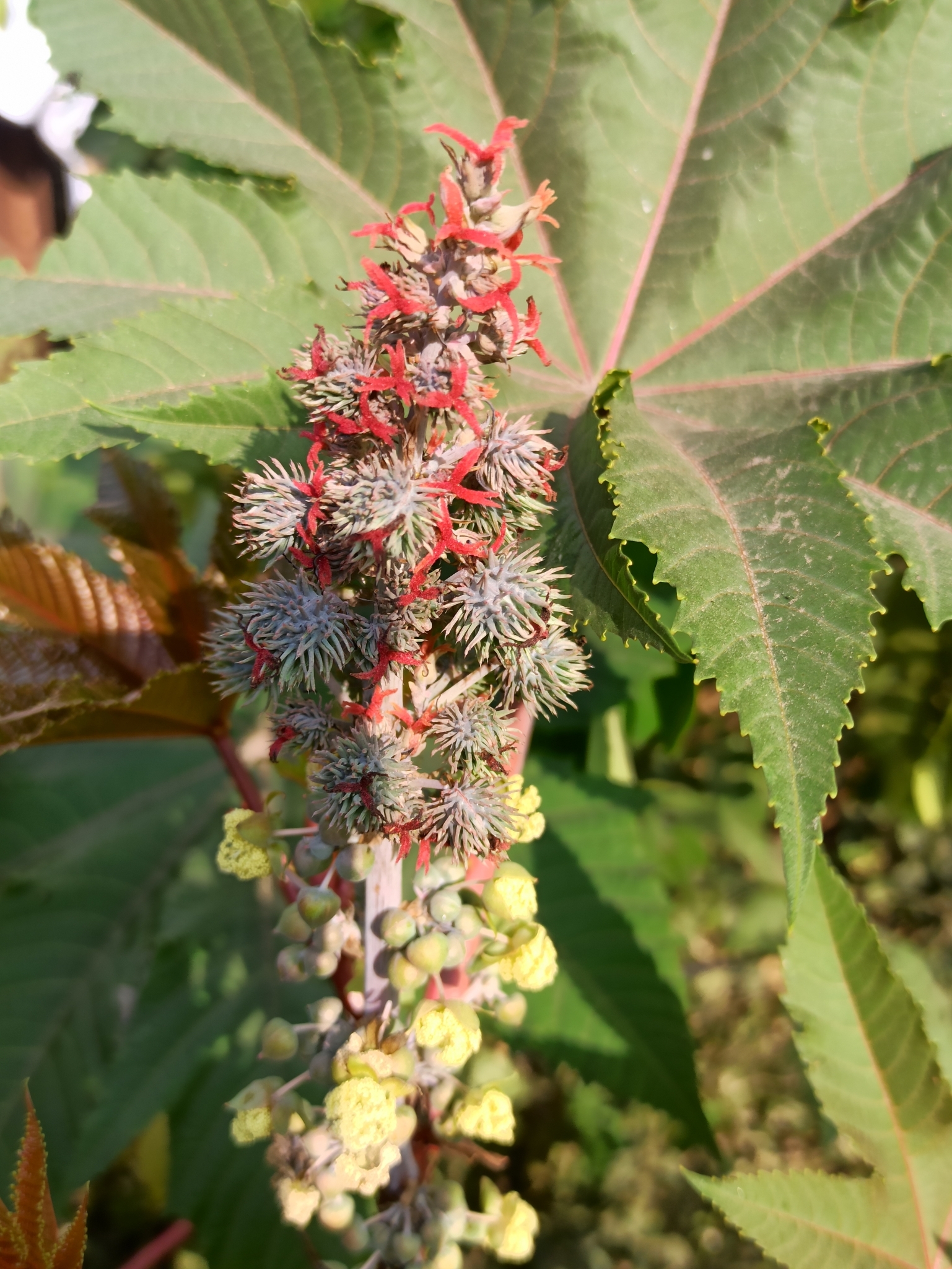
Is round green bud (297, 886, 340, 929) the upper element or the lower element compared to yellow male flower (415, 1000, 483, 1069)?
upper


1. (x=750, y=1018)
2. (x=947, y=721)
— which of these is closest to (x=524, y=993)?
(x=947, y=721)

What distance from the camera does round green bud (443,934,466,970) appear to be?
887 mm

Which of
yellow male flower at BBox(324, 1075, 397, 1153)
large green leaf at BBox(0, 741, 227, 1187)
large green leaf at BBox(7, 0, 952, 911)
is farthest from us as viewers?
large green leaf at BBox(0, 741, 227, 1187)

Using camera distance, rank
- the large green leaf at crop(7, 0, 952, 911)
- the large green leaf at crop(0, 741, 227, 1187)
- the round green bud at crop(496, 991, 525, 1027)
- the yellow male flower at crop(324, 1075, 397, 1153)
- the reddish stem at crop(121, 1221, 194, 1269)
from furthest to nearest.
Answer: the large green leaf at crop(0, 741, 227, 1187)
the reddish stem at crop(121, 1221, 194, 1269)
the large green leaf at crop(7, 0, 952, 911)
the round green bud at crop(496, 991, 525, 1027)
the yellow male flower at crop(324, 1075, 397, 1153)

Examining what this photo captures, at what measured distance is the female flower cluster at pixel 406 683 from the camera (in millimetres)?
737

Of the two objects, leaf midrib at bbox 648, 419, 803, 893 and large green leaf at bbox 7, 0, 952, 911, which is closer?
leaf midrib at bbox 648, 419, 803, 893

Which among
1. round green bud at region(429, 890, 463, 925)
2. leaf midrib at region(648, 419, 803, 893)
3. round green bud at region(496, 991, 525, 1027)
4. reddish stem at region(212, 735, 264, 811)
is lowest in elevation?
round green bud at region(496, 991, 525, 1027)

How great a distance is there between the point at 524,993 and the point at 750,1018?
2336mm

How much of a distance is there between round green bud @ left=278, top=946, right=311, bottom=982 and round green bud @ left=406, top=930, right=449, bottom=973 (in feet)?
0.46

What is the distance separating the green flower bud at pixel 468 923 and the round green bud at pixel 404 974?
58mm

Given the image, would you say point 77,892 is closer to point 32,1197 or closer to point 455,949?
point 32,1197

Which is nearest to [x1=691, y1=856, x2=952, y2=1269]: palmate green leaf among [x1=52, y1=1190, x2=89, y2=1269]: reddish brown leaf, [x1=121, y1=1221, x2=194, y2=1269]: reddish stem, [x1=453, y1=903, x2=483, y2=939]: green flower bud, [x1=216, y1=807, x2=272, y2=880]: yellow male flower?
[x1=453, y1=903, x2=483, y2=939]: green flower bud

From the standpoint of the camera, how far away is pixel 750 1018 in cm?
335

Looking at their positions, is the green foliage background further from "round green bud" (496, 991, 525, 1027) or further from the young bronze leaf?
the young bronze leaf
